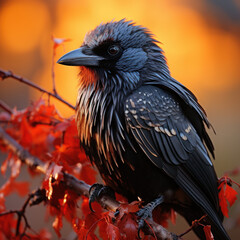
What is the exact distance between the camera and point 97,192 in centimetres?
217

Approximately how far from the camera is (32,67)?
7164 millimetres

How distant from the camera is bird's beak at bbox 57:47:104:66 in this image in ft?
6.68

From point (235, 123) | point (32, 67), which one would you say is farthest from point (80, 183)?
point (32, 67)

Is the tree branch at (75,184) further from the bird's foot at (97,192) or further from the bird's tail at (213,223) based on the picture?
the bird's tail at (213,223)

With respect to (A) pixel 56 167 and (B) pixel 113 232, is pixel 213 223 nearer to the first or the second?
(B) pixel 113 232

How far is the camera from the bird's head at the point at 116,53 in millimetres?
2113

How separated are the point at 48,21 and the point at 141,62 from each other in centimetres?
533

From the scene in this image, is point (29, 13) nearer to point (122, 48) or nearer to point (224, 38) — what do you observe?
point (224, 38)

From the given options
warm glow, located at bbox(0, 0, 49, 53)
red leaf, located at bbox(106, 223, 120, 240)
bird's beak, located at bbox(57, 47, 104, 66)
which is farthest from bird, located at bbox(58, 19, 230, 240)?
warm glow, located at bbox(0, 0, 49, 53)

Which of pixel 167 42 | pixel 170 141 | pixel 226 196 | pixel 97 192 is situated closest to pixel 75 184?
pixel 97 192

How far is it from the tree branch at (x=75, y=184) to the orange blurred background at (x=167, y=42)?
3.36 m

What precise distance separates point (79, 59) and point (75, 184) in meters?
0.68

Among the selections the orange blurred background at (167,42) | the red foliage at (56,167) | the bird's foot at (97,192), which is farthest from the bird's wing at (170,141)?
the orange blurred background at (167,42)

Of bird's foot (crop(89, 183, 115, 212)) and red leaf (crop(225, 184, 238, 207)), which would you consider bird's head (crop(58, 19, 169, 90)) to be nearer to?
bird's foot (crop(89, 183, 115, 212))
